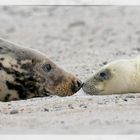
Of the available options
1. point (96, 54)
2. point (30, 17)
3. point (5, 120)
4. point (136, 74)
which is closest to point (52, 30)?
point (30, 17)

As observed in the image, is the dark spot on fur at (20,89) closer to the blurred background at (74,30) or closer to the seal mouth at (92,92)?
the seal mouth at (92,92)

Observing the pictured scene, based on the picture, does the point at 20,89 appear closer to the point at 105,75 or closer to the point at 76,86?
the point at 76,86

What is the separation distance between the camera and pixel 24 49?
20.1 ft

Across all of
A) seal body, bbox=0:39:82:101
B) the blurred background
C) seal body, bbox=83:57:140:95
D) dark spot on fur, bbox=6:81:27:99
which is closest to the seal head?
seal body, bbox=83:57:140:95

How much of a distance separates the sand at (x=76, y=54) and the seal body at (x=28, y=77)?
0.55 feet

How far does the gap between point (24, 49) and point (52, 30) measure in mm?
4872

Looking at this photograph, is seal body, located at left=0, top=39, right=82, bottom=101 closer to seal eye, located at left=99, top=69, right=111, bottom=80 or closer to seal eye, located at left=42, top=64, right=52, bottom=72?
seal eye, located at left=42, top=64, right=52, bottom=72

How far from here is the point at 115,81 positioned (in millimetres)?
6184

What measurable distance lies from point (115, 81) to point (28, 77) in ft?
2.27

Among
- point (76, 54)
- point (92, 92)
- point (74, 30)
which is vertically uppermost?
point (74, 30)

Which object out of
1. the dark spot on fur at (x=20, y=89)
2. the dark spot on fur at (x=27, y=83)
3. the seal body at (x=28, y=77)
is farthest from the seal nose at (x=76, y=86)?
the dark spot on fur at (x=20, y=89)

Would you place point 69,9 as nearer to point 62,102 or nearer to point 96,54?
point 96,54

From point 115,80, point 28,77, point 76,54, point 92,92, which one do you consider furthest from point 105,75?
point 76,54

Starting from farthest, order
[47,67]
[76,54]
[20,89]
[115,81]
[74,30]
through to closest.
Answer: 1. [74,30]
2. [76,54]
3. [115,81]
4. [47,67]
5. [20,89]
